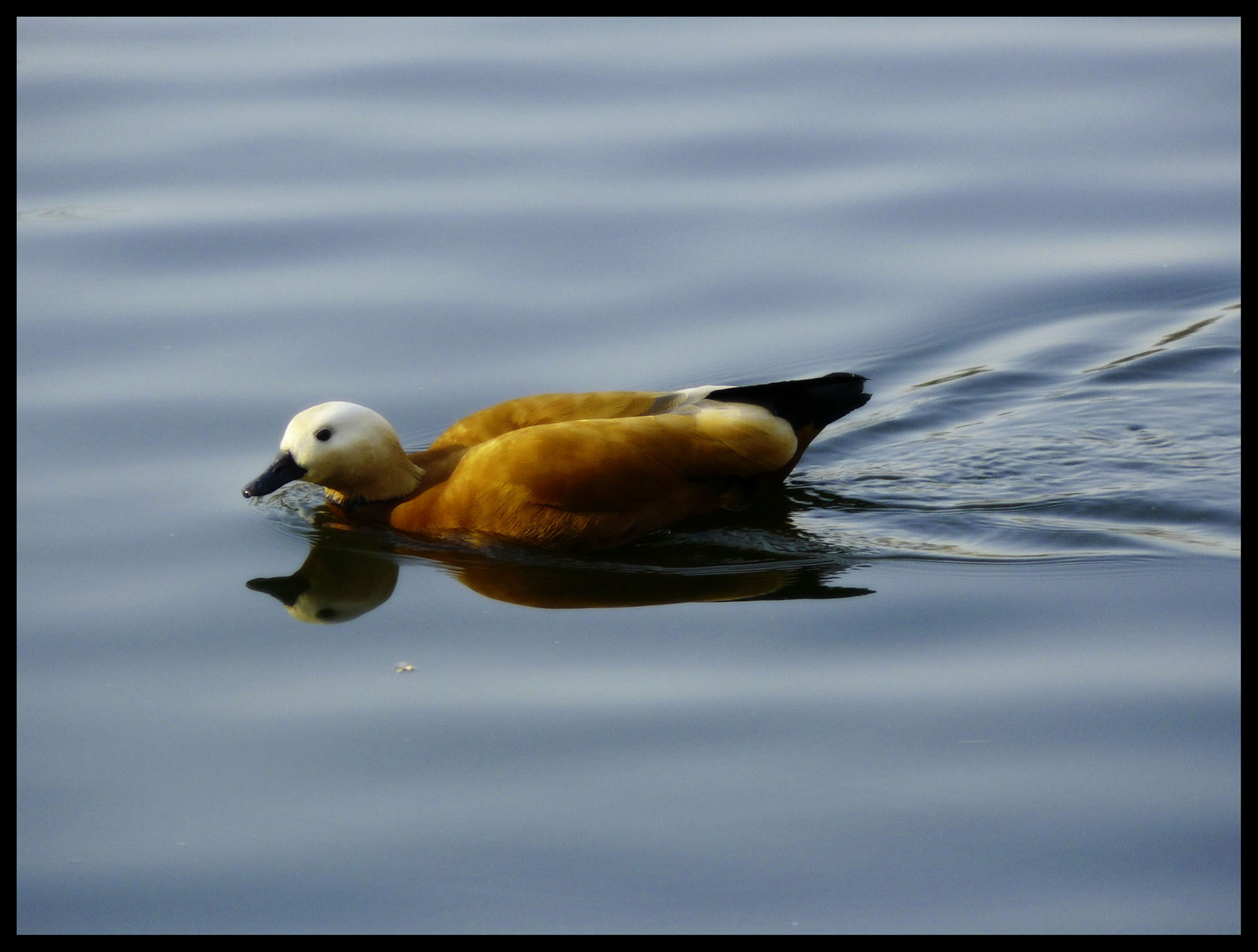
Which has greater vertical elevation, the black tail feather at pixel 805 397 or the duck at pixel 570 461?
the black tail feather at pixel 805 397

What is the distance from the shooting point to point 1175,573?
585cm

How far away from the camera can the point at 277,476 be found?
248 inches

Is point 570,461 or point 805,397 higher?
point 805,397

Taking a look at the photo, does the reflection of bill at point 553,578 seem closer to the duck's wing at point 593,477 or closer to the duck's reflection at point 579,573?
the duck's reflection at point 579,573

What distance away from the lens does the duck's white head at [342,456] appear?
249 inches

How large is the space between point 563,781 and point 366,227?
508 cm

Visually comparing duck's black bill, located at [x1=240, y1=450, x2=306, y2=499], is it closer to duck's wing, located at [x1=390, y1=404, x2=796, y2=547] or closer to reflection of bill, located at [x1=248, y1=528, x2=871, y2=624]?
reflection of bill, located at [x1=248, y1=528, x2=871, y2=624]

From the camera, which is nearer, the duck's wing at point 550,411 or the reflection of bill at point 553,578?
the reflection of bill at point 553,578

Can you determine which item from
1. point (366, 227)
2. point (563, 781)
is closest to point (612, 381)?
point (366, 227)

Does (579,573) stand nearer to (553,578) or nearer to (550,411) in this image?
(553,578)

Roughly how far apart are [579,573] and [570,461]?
0.45 meters

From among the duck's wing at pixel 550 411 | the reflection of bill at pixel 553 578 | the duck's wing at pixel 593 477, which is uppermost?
the duck's wing at pixel 550 411

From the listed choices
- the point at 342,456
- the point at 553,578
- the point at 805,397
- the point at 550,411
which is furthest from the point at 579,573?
the point at 805,397

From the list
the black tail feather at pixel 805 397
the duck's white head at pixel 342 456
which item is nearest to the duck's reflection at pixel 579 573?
the duck's white head at pixel 342 456
